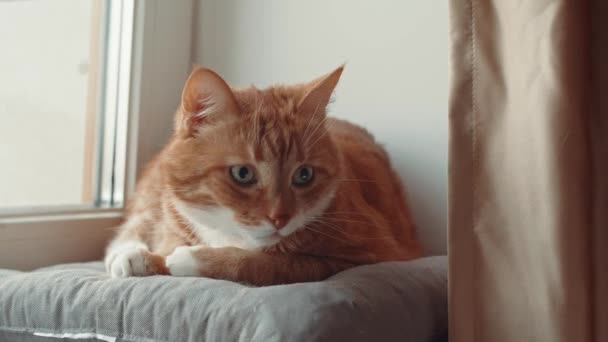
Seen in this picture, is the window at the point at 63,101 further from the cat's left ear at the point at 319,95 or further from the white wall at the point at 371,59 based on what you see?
the cat's left ear at the point at 319,95

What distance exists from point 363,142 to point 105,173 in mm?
758

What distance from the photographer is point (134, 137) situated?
184 centimetres

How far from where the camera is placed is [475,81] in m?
0.94

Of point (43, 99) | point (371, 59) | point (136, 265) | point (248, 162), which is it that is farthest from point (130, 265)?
point (371, 59)

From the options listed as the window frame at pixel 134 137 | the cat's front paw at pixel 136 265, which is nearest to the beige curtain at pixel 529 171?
the cat's front paw at pixel 136 265

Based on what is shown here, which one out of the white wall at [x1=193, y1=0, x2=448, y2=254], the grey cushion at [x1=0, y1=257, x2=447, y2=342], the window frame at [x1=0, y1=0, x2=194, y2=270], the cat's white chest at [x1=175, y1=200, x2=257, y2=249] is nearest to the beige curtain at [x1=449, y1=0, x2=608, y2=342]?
the grey cushion at [x1=0, y1=257, x2=447, y2=342]

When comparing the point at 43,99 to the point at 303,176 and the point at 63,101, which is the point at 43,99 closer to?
the point at 63,101

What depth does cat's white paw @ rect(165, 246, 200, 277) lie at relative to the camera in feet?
3.75

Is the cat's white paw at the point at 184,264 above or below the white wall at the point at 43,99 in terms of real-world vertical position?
below

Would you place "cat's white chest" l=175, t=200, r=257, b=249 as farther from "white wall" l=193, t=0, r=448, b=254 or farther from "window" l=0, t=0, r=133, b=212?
"white wall" l=193, t=0, r=448, b=254

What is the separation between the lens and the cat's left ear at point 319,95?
4.12ft

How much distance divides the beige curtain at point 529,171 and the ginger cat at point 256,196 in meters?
0.34

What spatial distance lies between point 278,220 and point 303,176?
0.14 meters

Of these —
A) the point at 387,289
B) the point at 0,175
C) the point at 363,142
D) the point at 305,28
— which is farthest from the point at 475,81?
the point at 0,175
